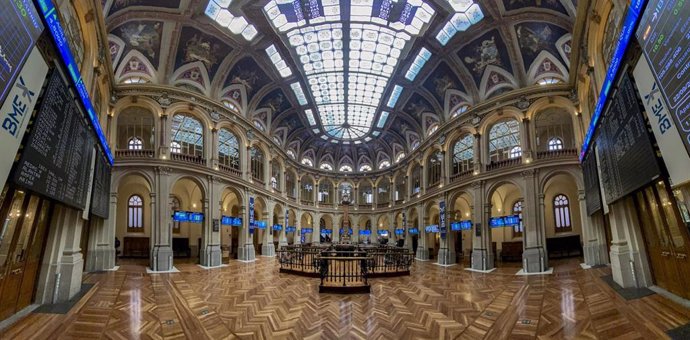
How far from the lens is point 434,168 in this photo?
73.0 ft

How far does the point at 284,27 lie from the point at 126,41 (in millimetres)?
6865

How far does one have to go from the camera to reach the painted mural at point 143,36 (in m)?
12.9

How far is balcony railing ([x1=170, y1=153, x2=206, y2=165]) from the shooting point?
15.6m

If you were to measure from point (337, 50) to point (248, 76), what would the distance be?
5.44 meters

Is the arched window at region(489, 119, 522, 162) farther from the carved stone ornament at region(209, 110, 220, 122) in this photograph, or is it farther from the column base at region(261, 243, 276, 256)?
the column base at region(261, 243, 276, 256)

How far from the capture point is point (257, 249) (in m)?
24.2

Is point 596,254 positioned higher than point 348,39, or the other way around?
point 348,39

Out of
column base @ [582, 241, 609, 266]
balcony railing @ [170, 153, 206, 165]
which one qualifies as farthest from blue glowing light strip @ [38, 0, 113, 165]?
column base @ [582, 241, 609, 266]

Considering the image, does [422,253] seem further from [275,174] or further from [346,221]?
[275,174]

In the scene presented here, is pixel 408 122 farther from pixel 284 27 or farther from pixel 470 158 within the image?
pixel 284 27

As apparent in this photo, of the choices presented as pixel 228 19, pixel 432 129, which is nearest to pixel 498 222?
pixel 432 129

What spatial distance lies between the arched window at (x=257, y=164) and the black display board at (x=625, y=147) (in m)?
18.3

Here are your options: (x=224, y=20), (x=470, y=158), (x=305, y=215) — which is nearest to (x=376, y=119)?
(x=470, y=158)

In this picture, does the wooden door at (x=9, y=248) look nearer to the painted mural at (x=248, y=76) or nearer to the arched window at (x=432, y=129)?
the painted mural at (x=248, y=76)
